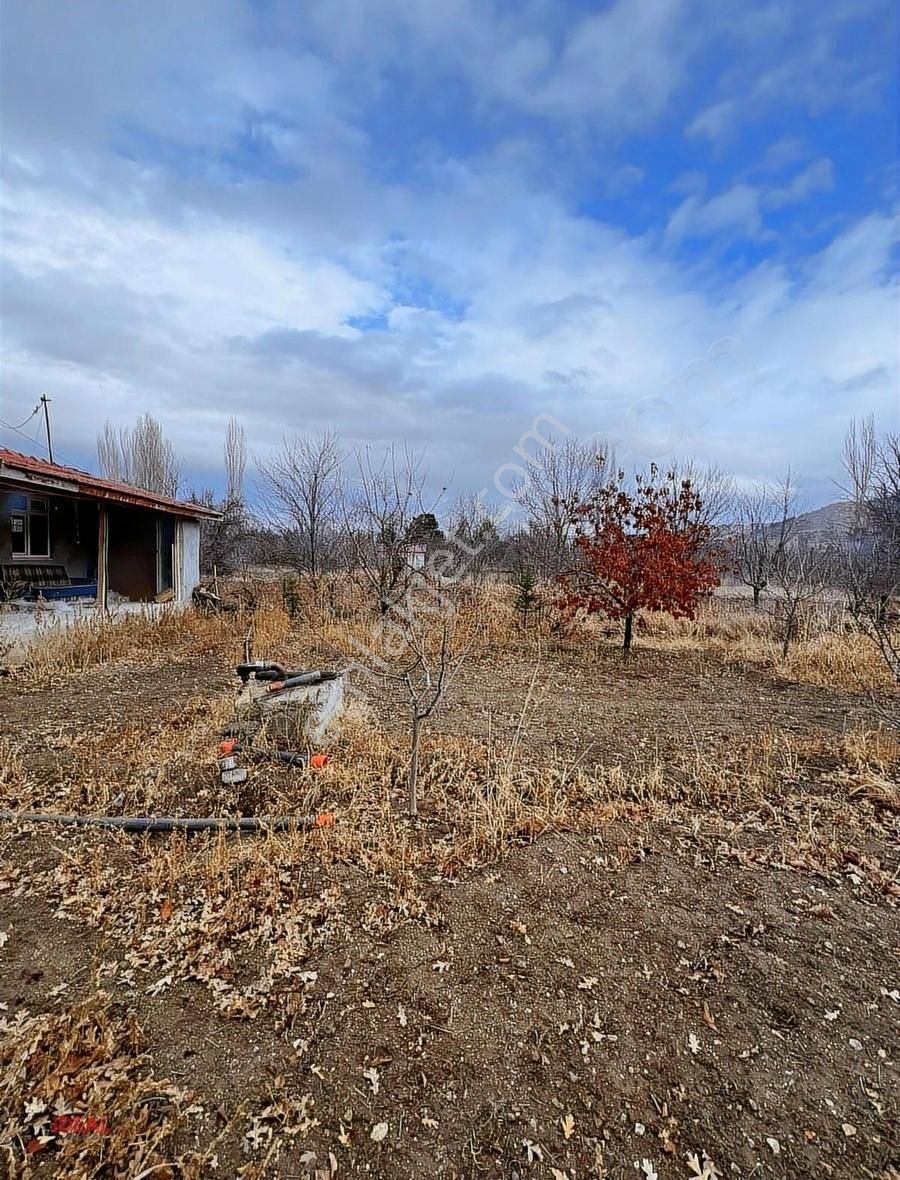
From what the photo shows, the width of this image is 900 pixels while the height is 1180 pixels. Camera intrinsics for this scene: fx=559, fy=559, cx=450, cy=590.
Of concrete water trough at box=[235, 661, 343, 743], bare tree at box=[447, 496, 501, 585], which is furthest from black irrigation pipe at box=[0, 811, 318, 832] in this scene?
bare tree at box=[447, 496, 501, 585]

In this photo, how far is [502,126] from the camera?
6520mm

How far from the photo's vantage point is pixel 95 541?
11.8 m

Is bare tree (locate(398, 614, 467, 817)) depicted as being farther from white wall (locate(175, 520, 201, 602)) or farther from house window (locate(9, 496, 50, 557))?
house window (locate(9, 496, 50, 557))

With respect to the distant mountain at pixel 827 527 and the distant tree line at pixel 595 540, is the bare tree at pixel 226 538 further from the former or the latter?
the distant mountain at pixel 827 527

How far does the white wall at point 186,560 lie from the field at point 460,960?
6.95m

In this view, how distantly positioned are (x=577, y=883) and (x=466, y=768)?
142 centimetres

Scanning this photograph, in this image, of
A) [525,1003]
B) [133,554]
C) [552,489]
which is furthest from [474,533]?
[525,1003]

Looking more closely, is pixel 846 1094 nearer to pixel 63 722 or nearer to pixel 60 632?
pixel 63 722

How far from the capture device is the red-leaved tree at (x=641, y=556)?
7586 millimetres

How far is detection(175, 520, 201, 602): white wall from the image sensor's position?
11508 millimetres

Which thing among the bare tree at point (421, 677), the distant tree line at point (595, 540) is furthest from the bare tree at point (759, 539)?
the bare tree at point (421, 677)

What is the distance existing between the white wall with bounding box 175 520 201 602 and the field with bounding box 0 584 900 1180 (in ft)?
22.8

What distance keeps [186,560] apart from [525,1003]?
1148 centimetres

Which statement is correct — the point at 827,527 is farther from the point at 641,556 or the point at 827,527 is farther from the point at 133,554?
the point at 133,554
